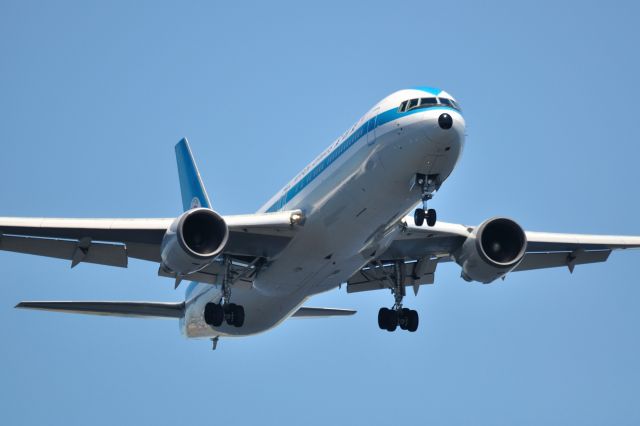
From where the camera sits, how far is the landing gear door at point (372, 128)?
30203mm

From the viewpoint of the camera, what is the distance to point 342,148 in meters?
31.6

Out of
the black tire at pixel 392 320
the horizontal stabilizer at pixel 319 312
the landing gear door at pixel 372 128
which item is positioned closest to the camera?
the landing gear door at pixel 372 128

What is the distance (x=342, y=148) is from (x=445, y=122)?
394 cm

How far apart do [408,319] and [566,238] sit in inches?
226

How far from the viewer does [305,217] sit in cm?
3219

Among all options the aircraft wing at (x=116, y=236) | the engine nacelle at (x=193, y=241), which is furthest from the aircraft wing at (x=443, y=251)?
the engine nacelle at (x=193, y=241)

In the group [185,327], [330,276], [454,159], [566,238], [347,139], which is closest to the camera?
[454,159]

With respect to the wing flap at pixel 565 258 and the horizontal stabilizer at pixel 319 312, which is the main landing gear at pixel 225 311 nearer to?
the horizontal stabilizer at pixel 319 312

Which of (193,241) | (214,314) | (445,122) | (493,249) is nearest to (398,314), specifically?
(493,249)

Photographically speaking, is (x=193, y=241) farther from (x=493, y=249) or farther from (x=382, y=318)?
(x=493, y=249)

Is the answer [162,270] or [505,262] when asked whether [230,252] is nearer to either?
[162,270]

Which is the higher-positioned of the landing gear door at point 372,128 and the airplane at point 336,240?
the landing gear door at point 372,128

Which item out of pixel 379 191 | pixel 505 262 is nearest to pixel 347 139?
pixel 379 191

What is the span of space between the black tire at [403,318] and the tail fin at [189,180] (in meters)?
8.89
